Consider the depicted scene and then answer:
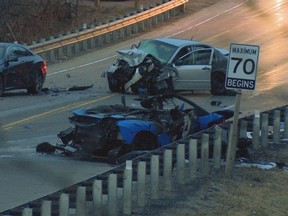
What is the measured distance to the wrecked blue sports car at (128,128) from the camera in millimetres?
15039

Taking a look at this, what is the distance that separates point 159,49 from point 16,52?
13.4 feet

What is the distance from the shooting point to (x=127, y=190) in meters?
11.0

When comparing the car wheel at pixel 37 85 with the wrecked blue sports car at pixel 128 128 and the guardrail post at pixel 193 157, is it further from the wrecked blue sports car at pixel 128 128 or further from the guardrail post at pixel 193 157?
the guardrail post at pixel 193 157

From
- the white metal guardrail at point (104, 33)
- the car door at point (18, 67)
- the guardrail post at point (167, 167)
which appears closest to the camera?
the guardrail post at point (167, 167)

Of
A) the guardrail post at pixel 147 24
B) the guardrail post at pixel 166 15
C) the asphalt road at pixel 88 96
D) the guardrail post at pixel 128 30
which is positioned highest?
the guardrail post at pixel 166 15

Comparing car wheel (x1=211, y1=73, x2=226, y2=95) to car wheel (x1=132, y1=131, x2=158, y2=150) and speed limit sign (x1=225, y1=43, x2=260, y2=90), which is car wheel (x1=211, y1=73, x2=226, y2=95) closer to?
car wheel (x1=132, y1=131, x2=158, y2=150)

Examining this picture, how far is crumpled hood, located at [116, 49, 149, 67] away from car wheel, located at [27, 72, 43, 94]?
268cm

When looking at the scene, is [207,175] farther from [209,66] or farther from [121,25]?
[121,25]

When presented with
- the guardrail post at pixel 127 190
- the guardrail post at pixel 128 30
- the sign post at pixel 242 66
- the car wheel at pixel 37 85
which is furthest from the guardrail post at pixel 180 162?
the guardrail post at pixel 128 30

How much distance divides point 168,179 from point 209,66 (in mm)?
13841

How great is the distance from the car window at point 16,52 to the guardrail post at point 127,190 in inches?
567

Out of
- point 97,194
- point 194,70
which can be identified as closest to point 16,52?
point 194,70

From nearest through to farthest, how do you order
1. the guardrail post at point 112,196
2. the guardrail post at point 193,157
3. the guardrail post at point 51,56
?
1. the guardrail post at point 112,196
2. the guardrail post at point 193,157
3. the guardrail post at point 51,56

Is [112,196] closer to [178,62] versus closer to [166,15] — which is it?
[178,62]
